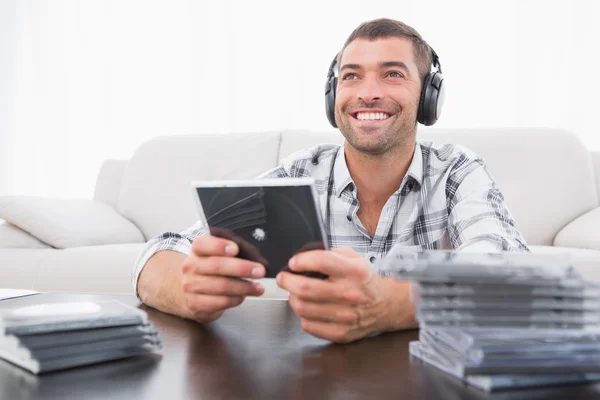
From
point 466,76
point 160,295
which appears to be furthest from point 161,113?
point 160,295

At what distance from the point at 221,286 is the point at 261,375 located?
0.22 m

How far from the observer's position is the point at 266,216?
716mm

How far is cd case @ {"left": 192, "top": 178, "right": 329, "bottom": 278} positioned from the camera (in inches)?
26.9

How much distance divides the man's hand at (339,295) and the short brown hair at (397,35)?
0.87 meters

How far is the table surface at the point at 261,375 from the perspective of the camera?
55cm

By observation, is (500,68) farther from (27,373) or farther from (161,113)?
(27,373)

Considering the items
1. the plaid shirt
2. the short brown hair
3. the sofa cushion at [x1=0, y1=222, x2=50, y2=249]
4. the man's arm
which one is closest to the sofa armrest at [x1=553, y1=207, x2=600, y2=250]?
the plaid shirt

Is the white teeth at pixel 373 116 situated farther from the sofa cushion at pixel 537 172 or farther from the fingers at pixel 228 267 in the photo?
the sofa cushion at pixel 537 172

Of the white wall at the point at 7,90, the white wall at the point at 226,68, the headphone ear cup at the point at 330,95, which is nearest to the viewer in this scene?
the headphone ear cup at the point at 330,95

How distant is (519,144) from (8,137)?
3.11 m

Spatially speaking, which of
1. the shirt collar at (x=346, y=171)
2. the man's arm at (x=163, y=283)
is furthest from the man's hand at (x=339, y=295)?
the shirt collar at (x=346, y=171)

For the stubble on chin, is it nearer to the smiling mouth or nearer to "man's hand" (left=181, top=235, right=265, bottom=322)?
the smiling mouth

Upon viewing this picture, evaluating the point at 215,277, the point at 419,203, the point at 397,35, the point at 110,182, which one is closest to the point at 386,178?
the point at 419,203

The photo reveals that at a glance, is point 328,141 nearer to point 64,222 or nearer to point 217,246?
point 64,222
